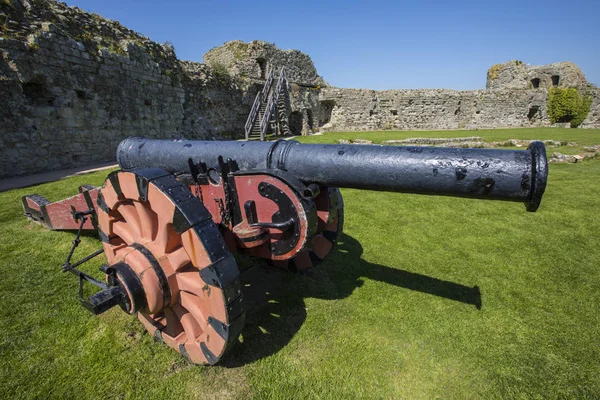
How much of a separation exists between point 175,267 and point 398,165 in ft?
4.65

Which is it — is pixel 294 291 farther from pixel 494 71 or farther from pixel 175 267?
pixel 494 71

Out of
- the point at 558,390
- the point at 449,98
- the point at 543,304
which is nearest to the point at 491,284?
the point at 543,304

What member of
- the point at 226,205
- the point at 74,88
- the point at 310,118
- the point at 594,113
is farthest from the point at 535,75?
the point at 226,205

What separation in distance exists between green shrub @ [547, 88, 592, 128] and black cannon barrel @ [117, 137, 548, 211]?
102 feet

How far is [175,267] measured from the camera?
5.85ft

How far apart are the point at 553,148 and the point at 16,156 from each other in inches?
668

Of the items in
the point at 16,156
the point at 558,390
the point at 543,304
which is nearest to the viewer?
the point at 558,390

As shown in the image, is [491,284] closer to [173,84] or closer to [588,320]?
[588,320]

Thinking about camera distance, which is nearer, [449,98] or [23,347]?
[23,347]

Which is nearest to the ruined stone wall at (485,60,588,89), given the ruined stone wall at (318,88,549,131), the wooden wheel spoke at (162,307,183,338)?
the ruined stone wall at (318,88,549,131)

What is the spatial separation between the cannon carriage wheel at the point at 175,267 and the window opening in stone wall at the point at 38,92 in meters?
7.98

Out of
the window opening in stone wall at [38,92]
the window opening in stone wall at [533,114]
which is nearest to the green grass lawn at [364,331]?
the window opening in stone wall at [38,92]

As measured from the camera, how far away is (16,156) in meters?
7.19

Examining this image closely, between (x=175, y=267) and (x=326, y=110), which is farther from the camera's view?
(x=326, y=110)
